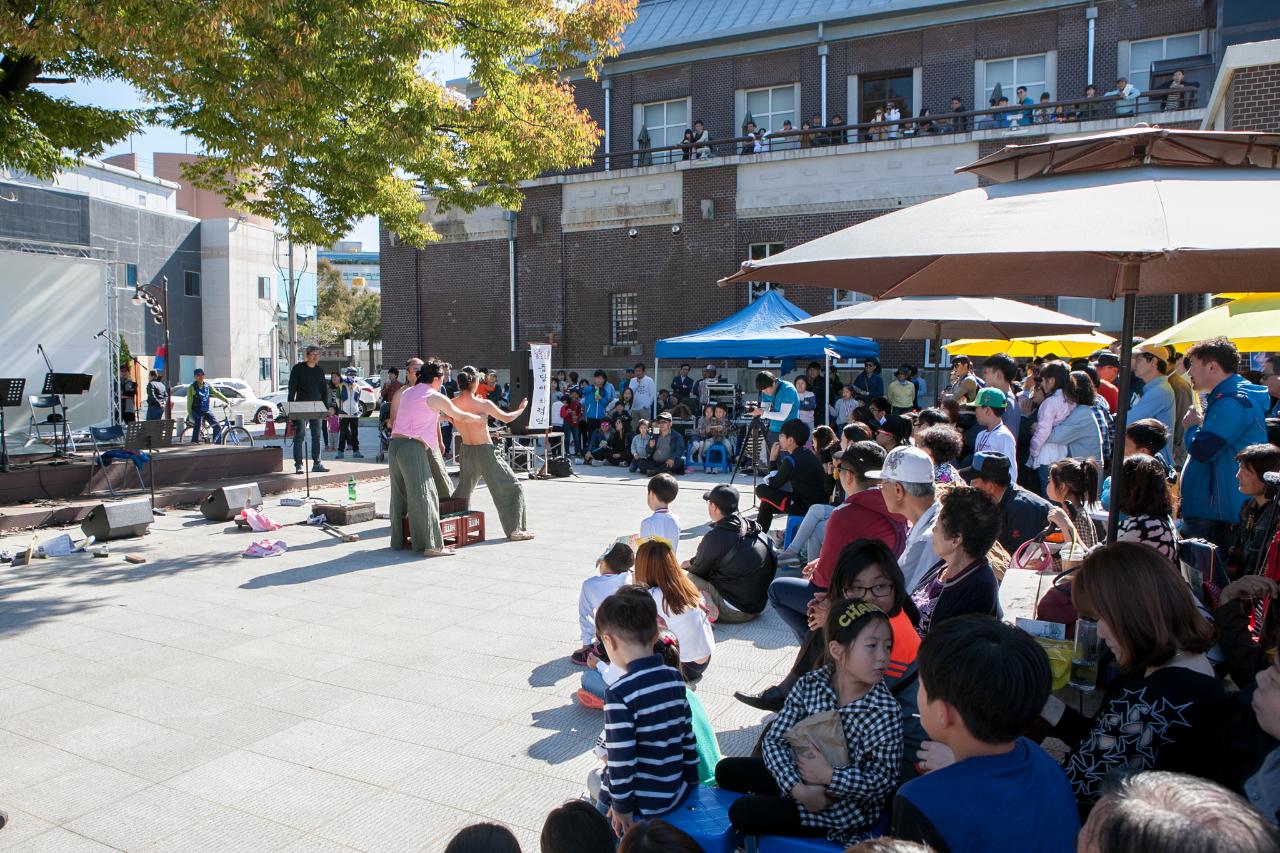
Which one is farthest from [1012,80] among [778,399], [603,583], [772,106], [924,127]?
[603,583]

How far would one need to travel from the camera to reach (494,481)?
32.8 ft

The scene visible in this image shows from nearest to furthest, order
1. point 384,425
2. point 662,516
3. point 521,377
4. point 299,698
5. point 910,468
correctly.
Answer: point 910,468 → point 299,698 → point 662,516 → point 384,425 → point 521,377

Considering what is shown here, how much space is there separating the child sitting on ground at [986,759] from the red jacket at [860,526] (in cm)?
263

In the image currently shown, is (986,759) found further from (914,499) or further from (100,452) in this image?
(100,452)

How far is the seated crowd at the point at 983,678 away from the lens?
7.09 feet

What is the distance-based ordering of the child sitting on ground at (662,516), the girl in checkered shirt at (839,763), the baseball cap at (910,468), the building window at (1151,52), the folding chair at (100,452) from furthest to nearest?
the building window at (1151,52) < the folding chair at (100,452) < the child sitting on ground at (662,516) < the baseball cap at (910,468) < the girl in checkered shirt at (839,763)

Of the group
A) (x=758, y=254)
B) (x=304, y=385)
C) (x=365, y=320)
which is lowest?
(x=304, y=385)

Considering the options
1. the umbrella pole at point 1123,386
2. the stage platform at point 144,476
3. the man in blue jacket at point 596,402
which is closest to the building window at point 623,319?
the man in blue jacket at point 596,402

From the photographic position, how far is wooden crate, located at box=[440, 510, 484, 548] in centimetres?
966

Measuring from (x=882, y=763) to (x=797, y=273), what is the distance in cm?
236

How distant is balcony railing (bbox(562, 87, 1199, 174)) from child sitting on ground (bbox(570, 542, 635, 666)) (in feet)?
62.4

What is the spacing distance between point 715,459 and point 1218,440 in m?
12.5

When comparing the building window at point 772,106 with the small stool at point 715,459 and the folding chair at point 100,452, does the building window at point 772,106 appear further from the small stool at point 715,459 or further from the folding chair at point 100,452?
the folding chair at point 100,452

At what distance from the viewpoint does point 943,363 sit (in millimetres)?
22844
